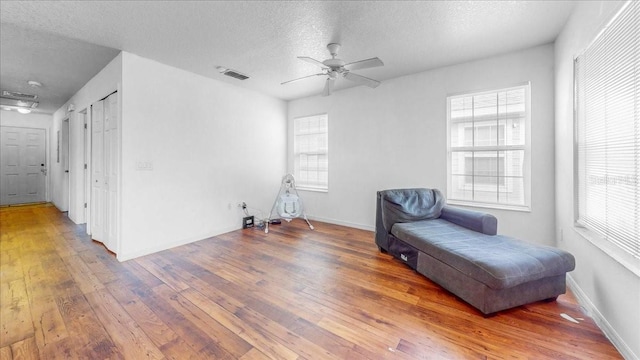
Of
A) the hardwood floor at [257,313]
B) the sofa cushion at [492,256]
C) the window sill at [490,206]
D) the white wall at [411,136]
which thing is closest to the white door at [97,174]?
the hardwood floor at [257,313]

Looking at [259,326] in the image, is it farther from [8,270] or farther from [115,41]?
[115,41]

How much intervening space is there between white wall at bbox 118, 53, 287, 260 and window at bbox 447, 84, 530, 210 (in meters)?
3.39

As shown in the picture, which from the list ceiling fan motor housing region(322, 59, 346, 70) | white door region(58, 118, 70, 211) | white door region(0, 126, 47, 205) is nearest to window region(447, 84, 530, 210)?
ceiling fan motor housing region(322, 59, 346, 70)

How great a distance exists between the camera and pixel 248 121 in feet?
15.3

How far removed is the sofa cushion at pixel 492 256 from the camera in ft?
6.05

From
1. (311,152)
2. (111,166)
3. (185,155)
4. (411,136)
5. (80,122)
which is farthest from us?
(311,152)

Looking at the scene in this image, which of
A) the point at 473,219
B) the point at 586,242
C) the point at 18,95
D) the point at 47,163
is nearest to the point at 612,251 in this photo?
the point at 586,242

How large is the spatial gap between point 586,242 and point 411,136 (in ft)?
7.77

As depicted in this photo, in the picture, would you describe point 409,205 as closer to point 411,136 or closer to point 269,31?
point 411,136

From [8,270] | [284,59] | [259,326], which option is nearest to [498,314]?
[259,326]

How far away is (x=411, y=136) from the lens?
396 cm

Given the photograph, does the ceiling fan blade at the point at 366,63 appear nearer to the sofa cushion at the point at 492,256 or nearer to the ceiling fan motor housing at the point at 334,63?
the ceiling fan motor housing at the point at 334,63

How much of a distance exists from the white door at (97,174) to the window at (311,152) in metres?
3.26

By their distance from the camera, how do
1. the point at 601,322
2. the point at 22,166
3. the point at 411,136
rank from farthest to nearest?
the point at 22,166, the point at 411,136, the point at 601,322
